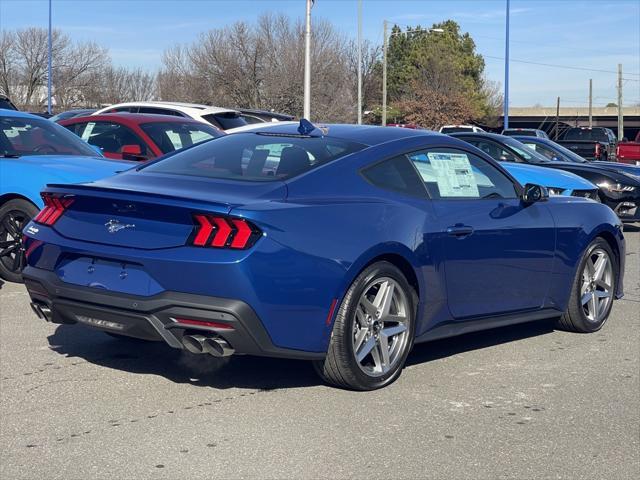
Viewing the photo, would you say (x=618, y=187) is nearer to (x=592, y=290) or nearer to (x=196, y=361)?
(x=592, y=290)

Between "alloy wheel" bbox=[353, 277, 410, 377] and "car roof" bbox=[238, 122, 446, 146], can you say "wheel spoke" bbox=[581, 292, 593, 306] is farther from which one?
"alloy wheel" bbox=[353, 277, 410, 377]

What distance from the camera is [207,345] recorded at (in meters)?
4.57

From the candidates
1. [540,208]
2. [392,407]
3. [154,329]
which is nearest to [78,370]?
[154,329]

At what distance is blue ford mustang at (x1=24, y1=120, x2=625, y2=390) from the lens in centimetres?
452

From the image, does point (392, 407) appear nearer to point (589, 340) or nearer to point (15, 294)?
point (589, 340)

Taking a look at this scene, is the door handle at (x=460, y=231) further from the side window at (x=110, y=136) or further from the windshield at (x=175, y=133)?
the side window at (x=110, y=136)

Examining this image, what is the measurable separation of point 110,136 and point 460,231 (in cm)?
647

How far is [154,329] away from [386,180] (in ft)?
5.33

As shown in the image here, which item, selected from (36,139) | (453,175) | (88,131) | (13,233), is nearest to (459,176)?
(453,175)

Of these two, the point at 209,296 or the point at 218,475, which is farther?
the point at 209,296

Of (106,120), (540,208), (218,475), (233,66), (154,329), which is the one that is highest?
(233,66)

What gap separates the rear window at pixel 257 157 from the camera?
520 centimetres

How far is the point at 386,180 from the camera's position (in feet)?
17.7

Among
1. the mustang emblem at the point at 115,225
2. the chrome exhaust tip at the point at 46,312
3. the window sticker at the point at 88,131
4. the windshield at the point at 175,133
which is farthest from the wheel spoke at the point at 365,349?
the window sticker at the point at 88,131
